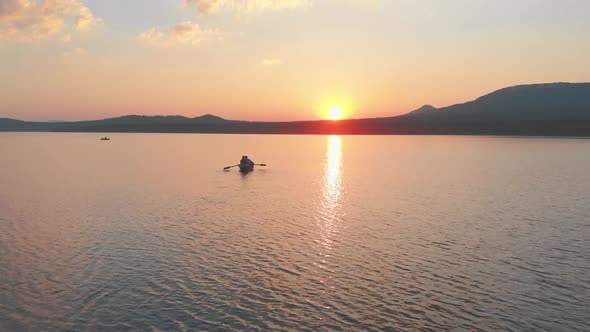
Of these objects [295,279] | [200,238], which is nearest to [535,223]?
[295,279]

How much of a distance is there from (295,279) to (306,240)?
27.9 feet

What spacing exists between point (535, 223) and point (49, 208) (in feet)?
156

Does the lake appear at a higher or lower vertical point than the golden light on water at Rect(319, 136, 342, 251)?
higher

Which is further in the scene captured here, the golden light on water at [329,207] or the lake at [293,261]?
the golden light on water at [329,207]

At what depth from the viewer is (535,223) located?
37.7 m

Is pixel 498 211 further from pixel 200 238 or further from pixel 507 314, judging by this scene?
pixel 200 238

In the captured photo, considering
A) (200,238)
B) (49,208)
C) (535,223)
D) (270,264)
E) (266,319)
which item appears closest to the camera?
(266,319)

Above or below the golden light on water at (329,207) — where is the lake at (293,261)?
above

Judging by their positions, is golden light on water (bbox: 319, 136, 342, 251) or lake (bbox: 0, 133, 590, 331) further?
golden light on water (bbox: 319, 136, 342, 251)

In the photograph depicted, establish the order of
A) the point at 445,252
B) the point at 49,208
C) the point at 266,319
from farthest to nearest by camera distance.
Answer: the point at 49,208 → the point at 445,252 → the point at 266,319

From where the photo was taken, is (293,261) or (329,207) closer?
(293,261)

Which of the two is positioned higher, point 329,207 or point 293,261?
point 293,261

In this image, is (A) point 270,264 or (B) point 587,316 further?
(A) point 270,264

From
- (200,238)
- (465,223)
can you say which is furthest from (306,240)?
(465,223)
